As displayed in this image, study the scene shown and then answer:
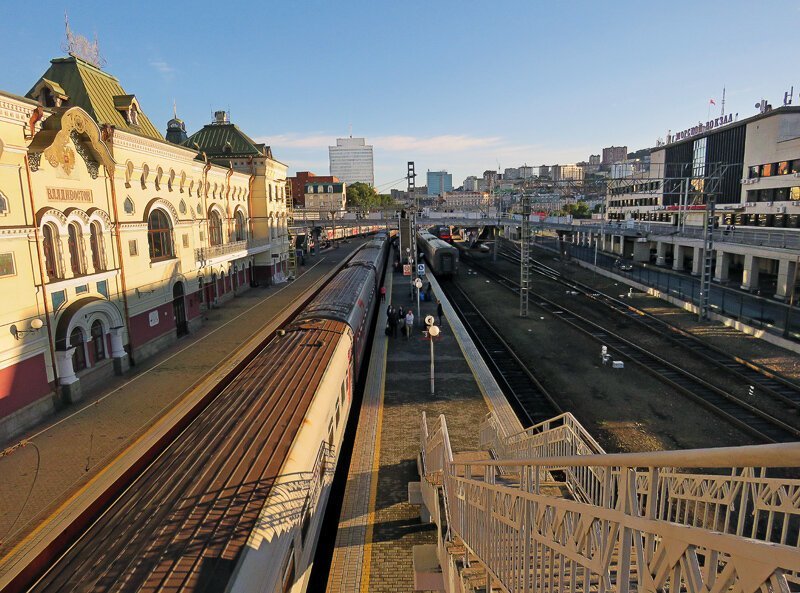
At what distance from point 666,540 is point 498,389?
16.0 m

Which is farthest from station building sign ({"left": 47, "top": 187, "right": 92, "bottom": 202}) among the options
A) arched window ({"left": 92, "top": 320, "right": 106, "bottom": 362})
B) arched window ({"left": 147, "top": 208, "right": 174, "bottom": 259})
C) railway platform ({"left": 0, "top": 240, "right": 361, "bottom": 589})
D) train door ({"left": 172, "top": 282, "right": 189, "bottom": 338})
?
train door ({"left": 172, "top": 282, "right": 189, "bottom": 338})

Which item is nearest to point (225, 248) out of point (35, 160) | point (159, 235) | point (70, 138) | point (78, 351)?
point (159, 235)

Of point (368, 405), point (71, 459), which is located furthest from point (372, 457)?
point (71, 459)

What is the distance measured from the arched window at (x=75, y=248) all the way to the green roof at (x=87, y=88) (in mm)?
5665

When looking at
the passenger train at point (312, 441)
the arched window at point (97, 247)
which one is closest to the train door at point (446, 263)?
the passenger train at point (312, 441)

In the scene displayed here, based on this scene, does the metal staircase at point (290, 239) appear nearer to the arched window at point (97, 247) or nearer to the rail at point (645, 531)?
the arched window at point (97, 247)

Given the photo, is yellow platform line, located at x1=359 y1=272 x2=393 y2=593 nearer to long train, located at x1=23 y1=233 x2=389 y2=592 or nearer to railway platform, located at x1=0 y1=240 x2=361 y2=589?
long train, located at x1=23 y1=233 x2=389 y2=592

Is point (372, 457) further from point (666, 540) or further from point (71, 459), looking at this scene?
point (666, 540)

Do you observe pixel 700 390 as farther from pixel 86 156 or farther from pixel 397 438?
pixel 86 156

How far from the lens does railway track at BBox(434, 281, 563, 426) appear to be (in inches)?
663

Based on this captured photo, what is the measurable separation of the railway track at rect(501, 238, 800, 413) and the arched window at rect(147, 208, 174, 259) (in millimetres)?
26046

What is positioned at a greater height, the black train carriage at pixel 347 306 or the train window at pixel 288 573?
the black train carriage at pixel 347 306

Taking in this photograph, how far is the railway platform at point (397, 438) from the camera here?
923cm

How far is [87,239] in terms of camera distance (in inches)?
710
